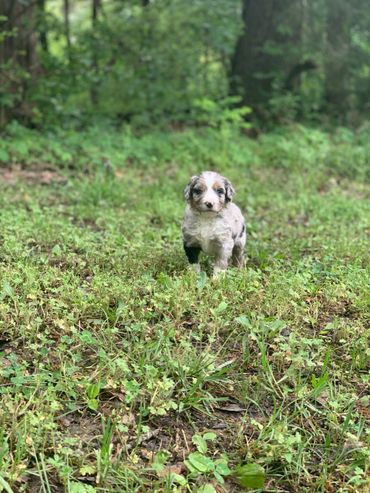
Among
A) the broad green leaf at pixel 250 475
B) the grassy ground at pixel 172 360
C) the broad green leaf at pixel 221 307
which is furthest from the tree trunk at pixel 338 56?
the broad green leaf at pixel 250 475

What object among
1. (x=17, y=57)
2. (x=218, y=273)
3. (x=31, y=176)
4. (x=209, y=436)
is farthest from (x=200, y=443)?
(x=17, y=57)

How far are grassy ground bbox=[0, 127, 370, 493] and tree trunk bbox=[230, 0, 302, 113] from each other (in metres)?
7.29

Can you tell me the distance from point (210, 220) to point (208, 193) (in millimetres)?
255

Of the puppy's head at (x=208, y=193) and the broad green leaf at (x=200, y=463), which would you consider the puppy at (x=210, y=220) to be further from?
the broad green leaf at (x=200, y=463)

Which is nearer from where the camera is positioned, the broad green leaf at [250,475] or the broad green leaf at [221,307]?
the broad green leaf at [250,475]

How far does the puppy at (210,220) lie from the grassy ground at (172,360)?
0.28 metres

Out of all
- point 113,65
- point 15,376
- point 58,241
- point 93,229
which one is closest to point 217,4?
point 113,65

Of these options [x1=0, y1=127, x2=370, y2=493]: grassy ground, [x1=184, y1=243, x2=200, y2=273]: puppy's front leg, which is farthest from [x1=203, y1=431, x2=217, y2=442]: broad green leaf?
[x1=184, y1=243, x2=200, y2=273]: puppy's front leg

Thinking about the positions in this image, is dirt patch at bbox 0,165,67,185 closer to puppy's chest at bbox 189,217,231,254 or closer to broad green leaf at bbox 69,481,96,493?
puppy's chest at bbox 189,217,231,254

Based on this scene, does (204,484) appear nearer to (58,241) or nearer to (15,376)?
(15,376)

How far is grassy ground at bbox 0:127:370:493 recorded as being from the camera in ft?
9.46

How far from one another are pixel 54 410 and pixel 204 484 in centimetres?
86

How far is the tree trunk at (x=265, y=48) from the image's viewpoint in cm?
1266

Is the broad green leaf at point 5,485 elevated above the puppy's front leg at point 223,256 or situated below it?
below
